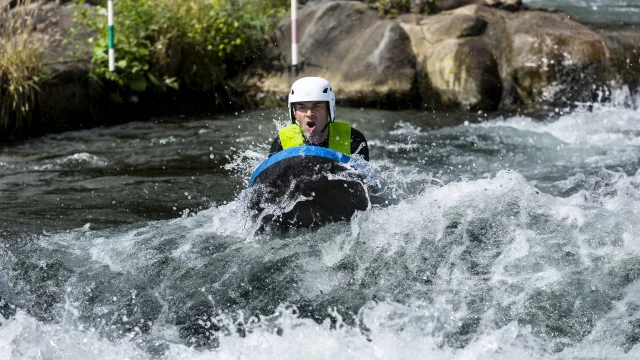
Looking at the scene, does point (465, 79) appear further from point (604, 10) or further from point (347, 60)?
point (604, 10)

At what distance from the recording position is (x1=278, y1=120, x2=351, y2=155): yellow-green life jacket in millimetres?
5230

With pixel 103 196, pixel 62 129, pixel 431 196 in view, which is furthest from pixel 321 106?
pixel 62 129

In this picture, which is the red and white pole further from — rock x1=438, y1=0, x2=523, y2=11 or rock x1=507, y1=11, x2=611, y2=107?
rock x1=507, y1=11, x2=611, y2=107

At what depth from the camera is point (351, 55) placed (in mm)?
11586

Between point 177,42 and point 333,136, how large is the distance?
6.22 metres

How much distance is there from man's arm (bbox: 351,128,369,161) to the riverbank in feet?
17.6

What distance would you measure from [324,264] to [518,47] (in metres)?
7.07

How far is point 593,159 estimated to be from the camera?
820 centimetres

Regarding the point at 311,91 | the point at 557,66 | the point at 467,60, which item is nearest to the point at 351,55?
the point at 467,60

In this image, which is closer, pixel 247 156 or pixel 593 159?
pixel 593 159

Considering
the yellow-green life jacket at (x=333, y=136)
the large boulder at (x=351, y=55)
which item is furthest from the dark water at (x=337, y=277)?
the large boulder at (x=351, y=55)

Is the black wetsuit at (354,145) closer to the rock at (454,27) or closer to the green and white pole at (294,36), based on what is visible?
the green and white pole at (294,36)

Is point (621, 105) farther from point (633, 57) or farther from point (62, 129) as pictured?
point (62, 129)

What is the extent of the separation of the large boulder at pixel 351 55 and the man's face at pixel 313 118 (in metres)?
5.90
